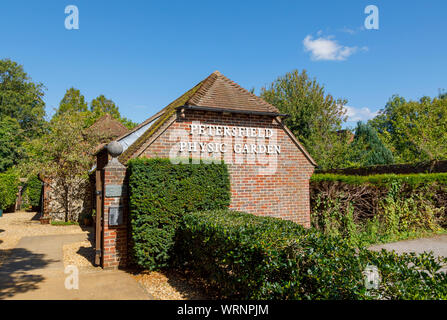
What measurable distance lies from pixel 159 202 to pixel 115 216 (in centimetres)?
141

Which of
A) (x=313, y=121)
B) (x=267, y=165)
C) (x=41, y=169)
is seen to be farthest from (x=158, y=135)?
(x=313, y=121)

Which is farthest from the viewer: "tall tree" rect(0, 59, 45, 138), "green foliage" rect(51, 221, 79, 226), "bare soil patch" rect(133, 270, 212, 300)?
"tall tree" rect(0, 59, 45, 138)

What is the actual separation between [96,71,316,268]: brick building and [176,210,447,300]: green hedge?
287 cm

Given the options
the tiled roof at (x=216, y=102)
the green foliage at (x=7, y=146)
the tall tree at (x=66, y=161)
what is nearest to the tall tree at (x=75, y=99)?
the green foliage at (x=7, y=146)

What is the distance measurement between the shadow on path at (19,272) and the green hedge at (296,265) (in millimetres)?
3873

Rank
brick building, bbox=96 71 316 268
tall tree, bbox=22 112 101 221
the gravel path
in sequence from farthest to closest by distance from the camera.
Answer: tall tree, bbox=22 112 101 221
the gravel path
brick building, bbox=96 71 316 268

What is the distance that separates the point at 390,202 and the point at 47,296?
10.1 meters

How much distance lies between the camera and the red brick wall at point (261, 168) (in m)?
8.46

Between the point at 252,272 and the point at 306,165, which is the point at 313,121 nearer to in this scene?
the point at 306,165

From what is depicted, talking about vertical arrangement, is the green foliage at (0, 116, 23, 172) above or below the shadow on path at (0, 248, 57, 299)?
above

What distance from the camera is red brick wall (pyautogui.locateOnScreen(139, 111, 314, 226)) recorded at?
8.46m

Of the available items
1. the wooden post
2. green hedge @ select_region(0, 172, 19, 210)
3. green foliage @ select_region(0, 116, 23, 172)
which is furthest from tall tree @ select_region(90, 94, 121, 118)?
the wooden post

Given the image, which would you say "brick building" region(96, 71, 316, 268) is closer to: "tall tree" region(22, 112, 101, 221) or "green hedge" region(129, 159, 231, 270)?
"green hedge" region(129, 159, 231, 270)

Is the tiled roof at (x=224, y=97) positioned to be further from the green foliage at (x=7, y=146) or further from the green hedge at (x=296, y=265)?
the green foliage at (x=7, y=146)
